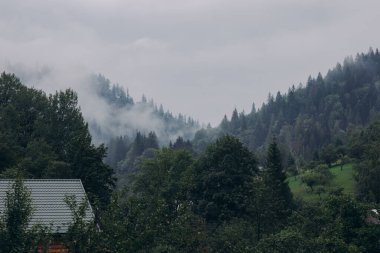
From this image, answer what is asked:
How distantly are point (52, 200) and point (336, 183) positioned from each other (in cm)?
6023

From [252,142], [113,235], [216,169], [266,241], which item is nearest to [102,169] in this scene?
[216,169]

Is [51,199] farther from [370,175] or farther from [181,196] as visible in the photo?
[370,175]

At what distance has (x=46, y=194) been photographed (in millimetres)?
25812

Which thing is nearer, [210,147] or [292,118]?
[210,147]

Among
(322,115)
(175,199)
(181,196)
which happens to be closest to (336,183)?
(175,199)

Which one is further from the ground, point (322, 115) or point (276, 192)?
point (322, 115)

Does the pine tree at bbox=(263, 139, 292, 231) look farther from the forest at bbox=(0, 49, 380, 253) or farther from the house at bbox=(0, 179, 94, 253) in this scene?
the house at bbox=(0, 179, 94, 253)

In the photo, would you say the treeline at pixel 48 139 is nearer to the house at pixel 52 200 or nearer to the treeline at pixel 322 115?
the house at pixel 52 200

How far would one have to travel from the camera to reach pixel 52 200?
25.5 meters

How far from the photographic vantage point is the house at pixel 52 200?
2417 cm

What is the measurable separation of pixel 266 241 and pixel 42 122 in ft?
101

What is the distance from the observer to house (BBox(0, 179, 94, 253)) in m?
24.2

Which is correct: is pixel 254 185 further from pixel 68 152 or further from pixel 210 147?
pixel 68 152

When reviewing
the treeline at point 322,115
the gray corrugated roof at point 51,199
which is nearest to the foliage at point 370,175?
the gray corrugated roof at point 51,199
